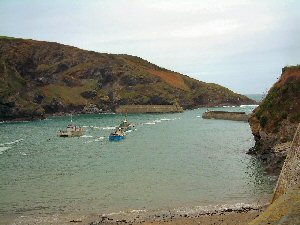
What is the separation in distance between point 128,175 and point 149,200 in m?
12.4

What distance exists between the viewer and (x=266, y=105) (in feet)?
227

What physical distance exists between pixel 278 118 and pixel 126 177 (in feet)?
90.7

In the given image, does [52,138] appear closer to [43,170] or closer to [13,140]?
[13,140]

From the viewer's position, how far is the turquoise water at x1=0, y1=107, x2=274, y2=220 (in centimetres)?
4122

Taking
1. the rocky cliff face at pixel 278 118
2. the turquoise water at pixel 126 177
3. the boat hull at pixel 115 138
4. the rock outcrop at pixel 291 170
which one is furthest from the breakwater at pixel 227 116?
the rock outcrop at pixel 291 170

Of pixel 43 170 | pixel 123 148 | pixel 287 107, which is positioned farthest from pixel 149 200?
pixel 123 148

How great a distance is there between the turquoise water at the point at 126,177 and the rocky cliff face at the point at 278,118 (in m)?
3.24

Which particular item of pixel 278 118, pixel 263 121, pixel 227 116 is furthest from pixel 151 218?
pixel 227 116

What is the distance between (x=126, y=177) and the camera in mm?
52250

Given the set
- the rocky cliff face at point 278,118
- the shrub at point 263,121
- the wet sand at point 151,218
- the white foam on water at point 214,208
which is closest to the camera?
the wet sand at point 151,218

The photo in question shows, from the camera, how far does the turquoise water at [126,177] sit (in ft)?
135

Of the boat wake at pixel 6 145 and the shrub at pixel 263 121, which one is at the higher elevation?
the shrub at pixel 263 121

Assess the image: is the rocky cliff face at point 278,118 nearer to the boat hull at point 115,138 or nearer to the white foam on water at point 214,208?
the white foam on water at point 214,208

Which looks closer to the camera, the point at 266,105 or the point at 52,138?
the point at 266,105
